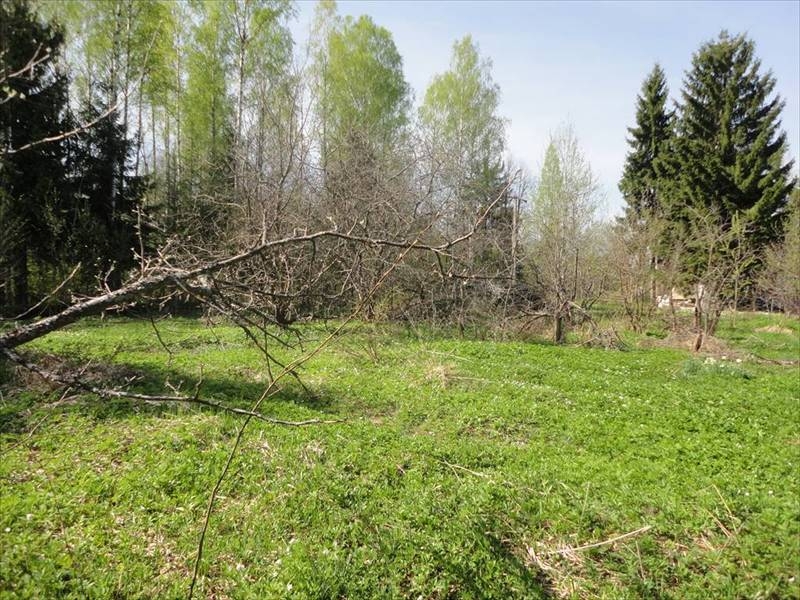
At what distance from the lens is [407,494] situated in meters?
4.15

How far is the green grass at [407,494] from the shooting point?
321 cm

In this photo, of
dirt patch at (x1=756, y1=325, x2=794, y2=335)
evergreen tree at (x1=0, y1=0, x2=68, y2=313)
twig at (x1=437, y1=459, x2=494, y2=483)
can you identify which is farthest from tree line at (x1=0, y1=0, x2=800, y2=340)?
twig at (x1=437, y1=459, x2=494, y2=483)

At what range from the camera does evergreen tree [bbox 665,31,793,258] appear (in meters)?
22.3

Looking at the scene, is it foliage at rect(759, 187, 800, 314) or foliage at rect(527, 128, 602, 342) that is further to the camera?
foliage at rect(759, 187, 800, 314)

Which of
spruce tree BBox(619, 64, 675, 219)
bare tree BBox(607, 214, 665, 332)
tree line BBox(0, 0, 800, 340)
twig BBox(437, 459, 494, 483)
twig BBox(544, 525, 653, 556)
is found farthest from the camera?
spruce tree BBox(619, 64, 675, 219)

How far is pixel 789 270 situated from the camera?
1814 centimetres

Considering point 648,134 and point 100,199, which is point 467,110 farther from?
point 100,199

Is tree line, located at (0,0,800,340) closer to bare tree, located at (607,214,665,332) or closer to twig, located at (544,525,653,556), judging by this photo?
bare tree, located at (607,214,665,332)

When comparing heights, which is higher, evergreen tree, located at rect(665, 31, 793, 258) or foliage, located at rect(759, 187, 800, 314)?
evergreen tree, located at rect(665, 31, 793, 258)

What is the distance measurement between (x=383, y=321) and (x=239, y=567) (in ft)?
31.0

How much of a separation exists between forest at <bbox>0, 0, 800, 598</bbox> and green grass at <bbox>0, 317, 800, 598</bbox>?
0.03 m

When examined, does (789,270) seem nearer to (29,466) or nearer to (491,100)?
(491,100)

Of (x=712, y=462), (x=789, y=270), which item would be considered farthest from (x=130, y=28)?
(x=789, y=270)

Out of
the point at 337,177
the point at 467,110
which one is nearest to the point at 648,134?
the point at 467,110
